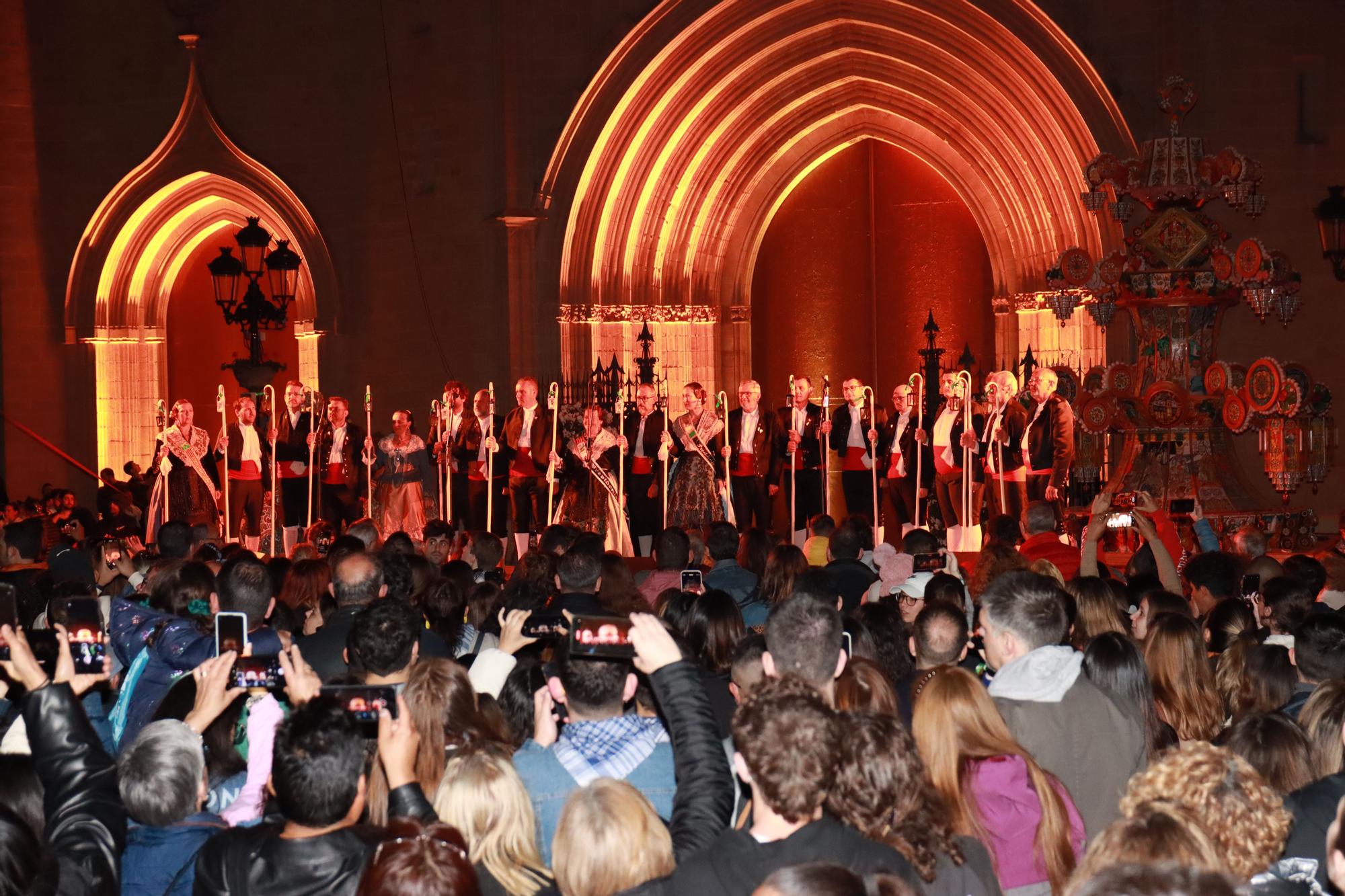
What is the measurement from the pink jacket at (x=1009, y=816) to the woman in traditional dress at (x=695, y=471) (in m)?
11.1

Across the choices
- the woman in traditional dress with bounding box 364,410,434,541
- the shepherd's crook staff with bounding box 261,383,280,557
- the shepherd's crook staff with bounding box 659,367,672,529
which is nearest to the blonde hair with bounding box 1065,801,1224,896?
the shepherd's crook staff with bounding box 659,367,672,529

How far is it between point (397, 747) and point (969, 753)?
1181 millimetres

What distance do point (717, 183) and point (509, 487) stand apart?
447cm

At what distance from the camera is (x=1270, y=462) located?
36.1ft

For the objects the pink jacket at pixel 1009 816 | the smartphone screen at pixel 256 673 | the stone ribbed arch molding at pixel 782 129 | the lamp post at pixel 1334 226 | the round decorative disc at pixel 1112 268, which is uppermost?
the stone ribbed arch molding at pixel 782 129

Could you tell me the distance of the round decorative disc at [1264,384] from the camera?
10719mm

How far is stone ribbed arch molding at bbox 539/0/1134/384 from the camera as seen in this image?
607 inches

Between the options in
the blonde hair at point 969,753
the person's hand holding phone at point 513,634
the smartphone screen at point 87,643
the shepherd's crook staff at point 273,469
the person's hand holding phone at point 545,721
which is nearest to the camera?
the blonde hair at point 969,753

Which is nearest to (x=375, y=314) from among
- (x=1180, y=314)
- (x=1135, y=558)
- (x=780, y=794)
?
(x=1180, y=314)

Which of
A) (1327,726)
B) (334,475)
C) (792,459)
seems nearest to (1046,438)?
(792,459)

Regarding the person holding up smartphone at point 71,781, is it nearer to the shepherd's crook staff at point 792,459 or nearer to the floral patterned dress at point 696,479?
the floral patterned dress at point 696,479

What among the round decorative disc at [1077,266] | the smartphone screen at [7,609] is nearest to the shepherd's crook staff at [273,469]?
the round decorative disc at [1077,266]

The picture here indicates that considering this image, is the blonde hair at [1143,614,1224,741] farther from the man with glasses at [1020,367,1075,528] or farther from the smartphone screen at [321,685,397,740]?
the man with glasses at [1020,367,1075,528]

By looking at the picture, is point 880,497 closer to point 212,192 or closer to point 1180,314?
point 1180,314
